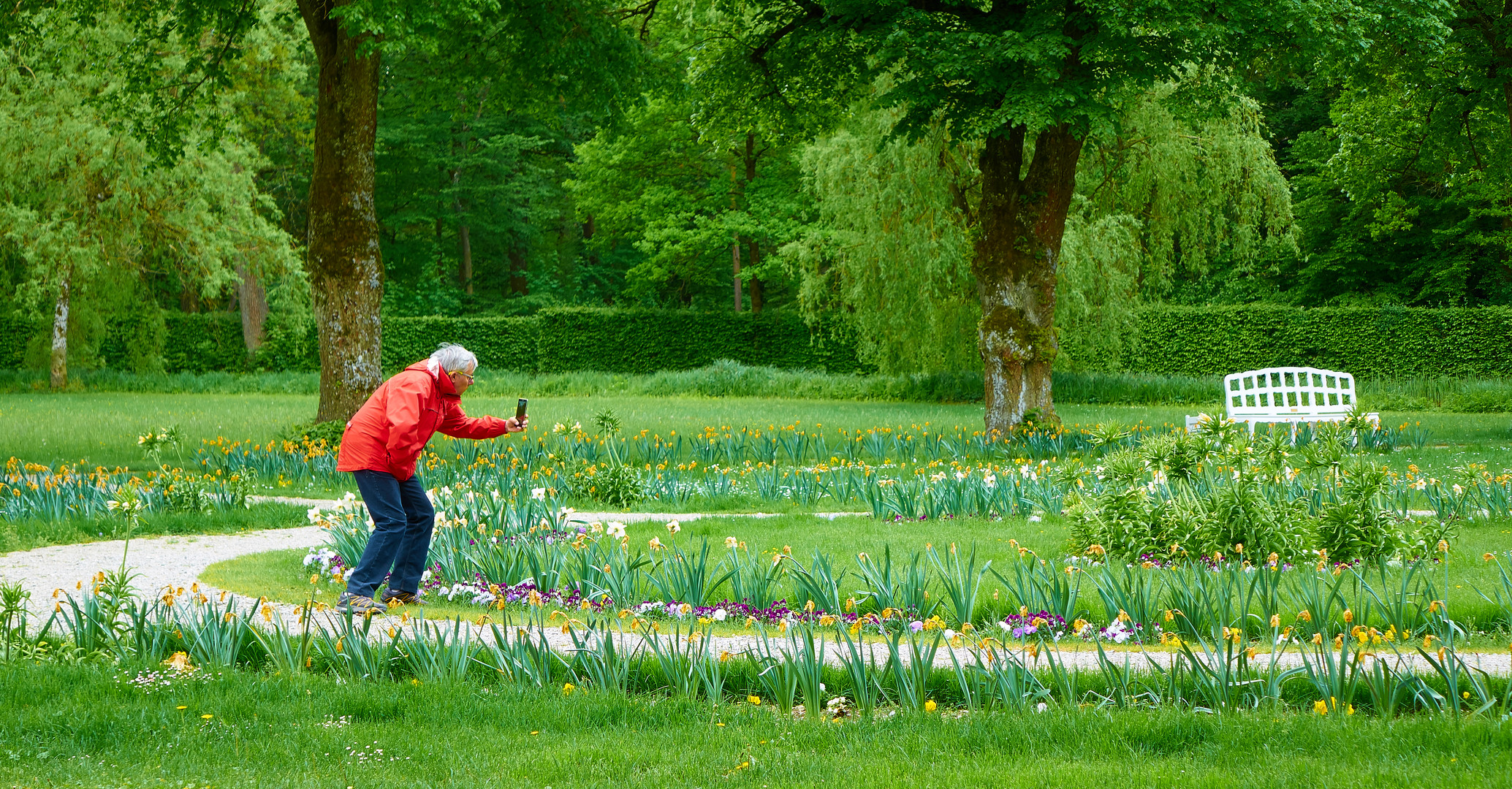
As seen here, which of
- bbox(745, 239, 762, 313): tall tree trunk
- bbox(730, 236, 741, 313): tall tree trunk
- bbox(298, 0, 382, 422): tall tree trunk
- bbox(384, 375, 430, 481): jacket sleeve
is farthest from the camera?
bbox(730, 236, 741, 313): tall tree trunk

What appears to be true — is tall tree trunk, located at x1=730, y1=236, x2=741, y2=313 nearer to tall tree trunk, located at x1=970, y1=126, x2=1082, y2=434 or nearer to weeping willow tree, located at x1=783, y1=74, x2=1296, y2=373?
weeping willow tree, located at x1=783, y1=74, x2=1296, y2=373

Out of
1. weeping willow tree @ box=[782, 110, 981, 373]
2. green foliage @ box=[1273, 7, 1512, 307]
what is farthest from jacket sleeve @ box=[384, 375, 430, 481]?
weeping willow tree @ box=[782, 110, 981, 373]

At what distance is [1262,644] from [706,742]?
2.55 meters

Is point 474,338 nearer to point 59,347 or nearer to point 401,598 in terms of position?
point 59,347

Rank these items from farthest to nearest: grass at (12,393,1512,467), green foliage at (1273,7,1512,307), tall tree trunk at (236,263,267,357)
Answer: tall tree trunk at (236,263,267,357) → green foliage at (1273,7,1512,307) → grass at (12,393,1512,467)

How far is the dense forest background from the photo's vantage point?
55.8 ft

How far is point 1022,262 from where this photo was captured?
1436cm

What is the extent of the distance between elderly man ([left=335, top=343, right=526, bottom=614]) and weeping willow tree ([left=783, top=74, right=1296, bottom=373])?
14.6 m

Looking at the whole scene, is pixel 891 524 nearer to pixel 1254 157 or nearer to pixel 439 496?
pixel 439 496

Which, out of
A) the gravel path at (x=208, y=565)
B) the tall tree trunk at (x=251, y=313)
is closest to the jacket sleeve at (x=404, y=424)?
the gravel path at (x=208, y=565)

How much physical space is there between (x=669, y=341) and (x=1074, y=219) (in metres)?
14.4

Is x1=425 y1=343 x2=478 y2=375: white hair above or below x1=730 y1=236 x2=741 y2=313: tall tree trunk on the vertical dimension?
below

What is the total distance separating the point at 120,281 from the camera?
27.0 m

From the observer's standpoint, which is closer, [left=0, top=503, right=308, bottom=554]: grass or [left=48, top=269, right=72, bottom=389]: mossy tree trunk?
[left=0, top=503, right=308, bottom=554]: grass
